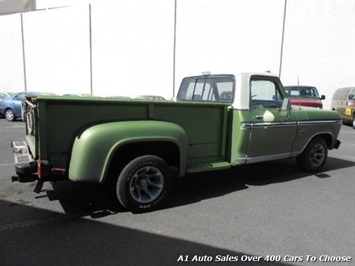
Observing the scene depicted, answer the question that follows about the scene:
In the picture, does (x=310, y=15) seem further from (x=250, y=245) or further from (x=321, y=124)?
(x=250, y=245)

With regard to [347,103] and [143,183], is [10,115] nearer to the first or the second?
[143,183]

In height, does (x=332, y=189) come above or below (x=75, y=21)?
below

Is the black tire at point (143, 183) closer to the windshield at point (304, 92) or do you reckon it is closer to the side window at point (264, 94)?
the side window at point (264, 94)

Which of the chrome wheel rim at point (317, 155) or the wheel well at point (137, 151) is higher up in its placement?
the wheel well at point (137, 151)

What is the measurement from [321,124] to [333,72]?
47.1 feet

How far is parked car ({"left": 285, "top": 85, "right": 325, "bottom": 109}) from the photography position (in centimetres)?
1277

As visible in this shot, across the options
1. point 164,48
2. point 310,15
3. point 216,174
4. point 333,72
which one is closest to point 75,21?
point 164,48

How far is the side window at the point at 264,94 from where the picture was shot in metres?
4.93

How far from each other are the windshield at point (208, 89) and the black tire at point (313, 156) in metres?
2.15

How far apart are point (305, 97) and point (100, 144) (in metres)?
12.0

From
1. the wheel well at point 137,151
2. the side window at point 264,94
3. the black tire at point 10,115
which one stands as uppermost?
the side window at point 264,94

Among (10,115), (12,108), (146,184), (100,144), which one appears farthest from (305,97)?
(10,115)

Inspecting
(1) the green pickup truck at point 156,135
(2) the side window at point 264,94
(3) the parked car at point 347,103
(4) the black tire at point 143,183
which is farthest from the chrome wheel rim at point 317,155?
(3) the parked car at point 347,103

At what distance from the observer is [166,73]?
73.2 feet
